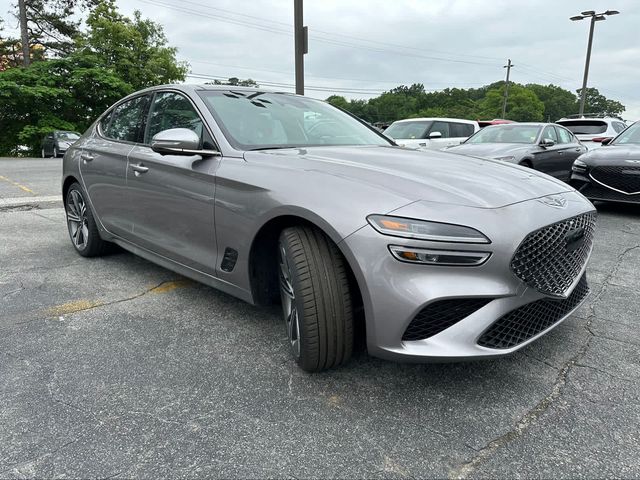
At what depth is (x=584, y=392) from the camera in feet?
7.22

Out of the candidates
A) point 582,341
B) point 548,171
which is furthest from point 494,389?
point 548,171

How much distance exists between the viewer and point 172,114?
328 cm

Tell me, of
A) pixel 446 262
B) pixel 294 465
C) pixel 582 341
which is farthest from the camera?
pixel 582 341

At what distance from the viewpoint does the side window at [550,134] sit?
816 cm

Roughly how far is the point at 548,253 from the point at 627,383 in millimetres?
784

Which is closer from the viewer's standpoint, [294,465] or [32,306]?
[294,465]

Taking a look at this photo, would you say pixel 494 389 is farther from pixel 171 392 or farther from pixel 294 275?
pixel 171 392

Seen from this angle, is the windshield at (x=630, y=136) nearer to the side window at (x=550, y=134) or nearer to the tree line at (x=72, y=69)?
the side window at (x=550, y=134)

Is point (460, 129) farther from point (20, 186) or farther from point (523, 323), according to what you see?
point (523, 323)

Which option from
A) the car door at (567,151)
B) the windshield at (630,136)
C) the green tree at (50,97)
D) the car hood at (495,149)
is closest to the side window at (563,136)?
the car door at (567,151)

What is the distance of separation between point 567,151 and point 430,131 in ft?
10.8

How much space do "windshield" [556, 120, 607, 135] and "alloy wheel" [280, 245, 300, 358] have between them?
13365 millimetres

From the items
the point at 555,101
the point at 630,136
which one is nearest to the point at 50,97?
the point at 630,136

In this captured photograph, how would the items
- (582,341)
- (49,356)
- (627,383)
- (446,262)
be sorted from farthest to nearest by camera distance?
1. (582,341)
2. (49,356)
3. (627,383)
4. (446,262)
